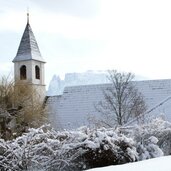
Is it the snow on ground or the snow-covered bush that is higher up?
the snow on ground

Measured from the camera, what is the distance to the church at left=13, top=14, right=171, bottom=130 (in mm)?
32125

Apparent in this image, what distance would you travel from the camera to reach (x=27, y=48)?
3772 cm

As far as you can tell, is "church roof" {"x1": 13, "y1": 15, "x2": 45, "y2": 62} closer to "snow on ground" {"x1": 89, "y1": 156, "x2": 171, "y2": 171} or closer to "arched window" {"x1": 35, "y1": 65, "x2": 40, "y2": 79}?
"arched window" {"x1": 35, "y1": 65, "x2": 40, "y2": 79}

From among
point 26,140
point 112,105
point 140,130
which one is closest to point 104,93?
point 112,105

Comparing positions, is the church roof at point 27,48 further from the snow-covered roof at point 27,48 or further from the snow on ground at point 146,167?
the snow on ground at point 146,167

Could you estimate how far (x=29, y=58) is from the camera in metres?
37.0

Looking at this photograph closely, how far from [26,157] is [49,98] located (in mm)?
26152

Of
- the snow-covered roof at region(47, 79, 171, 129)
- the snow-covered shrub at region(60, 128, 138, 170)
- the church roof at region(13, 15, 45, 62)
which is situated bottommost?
the snow-covered shrub at region(60, 128, 138, 170)

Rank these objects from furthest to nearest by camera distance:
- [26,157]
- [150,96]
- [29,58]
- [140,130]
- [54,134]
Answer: [29,58] < [150,96] < [140,130] < [54,134] < [26,157]

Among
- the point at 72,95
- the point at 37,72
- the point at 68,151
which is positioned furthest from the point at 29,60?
A: the point at 68,151

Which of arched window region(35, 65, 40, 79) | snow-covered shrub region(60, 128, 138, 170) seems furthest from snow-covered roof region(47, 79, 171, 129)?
snow-covered shrub region(60, 128, 138, 170)

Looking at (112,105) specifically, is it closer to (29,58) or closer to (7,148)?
(29,58)

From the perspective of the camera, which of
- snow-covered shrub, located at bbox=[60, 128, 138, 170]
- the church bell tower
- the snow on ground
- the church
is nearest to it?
the snow on ground

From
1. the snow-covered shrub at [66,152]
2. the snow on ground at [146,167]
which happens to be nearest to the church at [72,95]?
the snow-covered shrub at [66,152]
